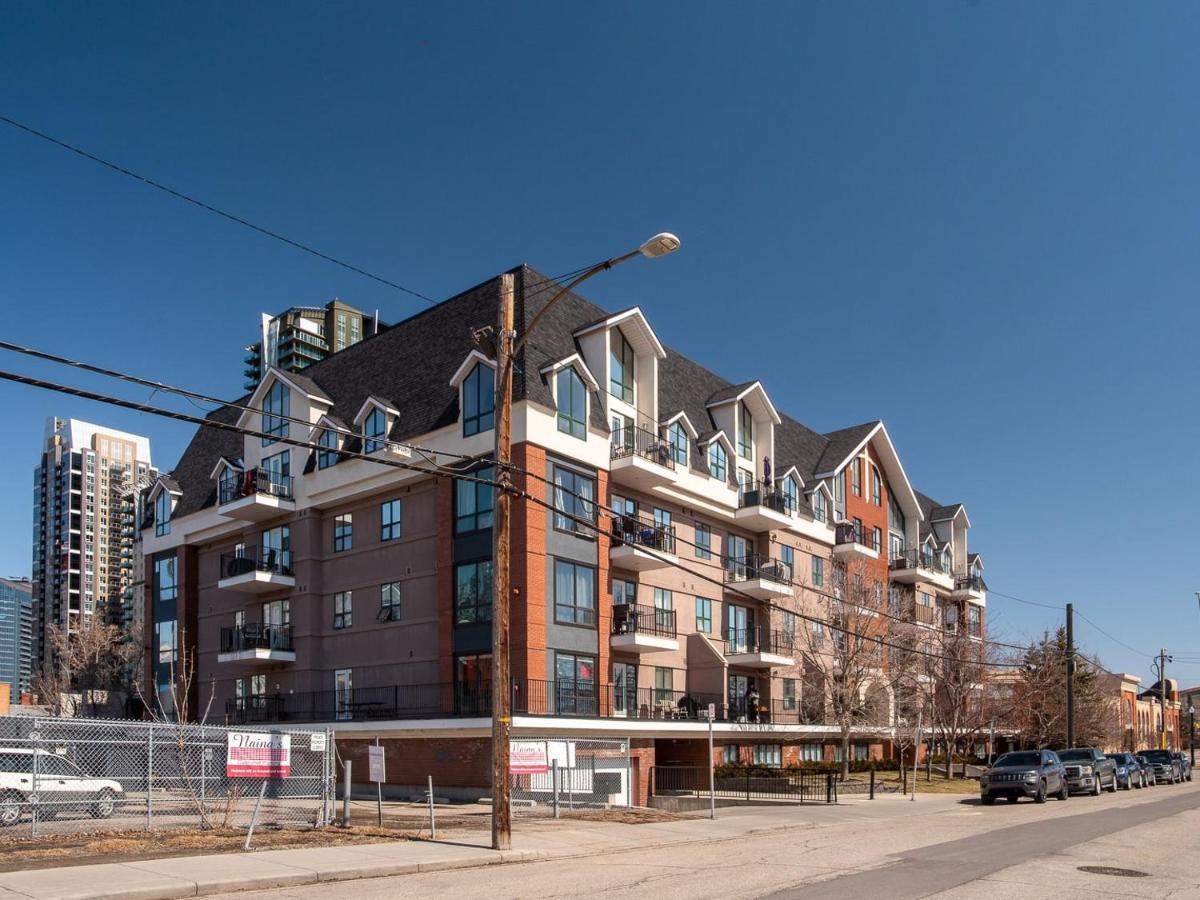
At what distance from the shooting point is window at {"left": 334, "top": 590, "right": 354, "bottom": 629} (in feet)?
134

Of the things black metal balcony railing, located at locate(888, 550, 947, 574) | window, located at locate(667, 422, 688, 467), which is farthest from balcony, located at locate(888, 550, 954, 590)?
window, located at locate(667, 422, 688, 467)

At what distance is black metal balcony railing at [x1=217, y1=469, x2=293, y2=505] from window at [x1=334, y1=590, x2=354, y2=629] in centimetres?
459

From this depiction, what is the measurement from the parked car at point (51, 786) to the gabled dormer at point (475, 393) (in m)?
15.8

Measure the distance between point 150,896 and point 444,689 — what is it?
23.2 m

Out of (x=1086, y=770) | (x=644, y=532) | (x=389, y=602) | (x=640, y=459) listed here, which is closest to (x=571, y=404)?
(x=640, y=459)

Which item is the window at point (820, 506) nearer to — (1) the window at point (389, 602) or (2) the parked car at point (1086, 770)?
(2) the parked car at point (1086, 770)

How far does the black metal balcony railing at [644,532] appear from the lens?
3803 cm

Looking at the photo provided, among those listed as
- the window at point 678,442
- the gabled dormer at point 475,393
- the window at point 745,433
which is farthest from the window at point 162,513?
the window at point 745,433

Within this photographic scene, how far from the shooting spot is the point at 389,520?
39.8 meters

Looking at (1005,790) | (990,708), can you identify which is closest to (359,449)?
(1005,790)

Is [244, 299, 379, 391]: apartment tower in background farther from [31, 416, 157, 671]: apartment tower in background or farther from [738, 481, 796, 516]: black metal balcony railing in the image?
[738, 481, 796, 516]: black metal balcony railing

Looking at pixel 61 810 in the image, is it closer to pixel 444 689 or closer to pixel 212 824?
pixel 212 824

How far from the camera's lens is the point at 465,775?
3441 cm

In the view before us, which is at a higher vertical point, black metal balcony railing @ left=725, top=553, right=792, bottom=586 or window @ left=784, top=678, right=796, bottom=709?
black metal balcony railing @ left=725, top=553, right=792, bottom=586
